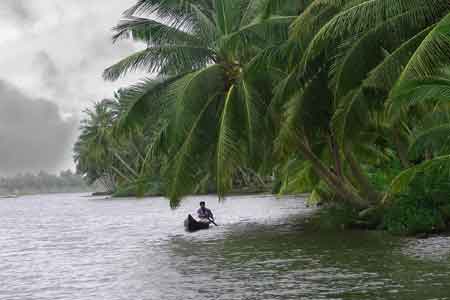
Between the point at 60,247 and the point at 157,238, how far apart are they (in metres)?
3.86

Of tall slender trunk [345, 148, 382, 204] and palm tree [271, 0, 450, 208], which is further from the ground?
palm tree [271, 0, 450, 208]

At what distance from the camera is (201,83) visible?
21453 mm

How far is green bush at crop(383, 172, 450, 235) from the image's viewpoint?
20484 millimetres

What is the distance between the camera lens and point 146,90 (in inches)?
907

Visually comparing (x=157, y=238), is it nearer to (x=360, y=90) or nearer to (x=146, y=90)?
(x=146, y=90)

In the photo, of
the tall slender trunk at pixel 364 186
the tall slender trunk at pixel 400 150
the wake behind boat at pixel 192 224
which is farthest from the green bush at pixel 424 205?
the wake behind boat at pixel 192 224

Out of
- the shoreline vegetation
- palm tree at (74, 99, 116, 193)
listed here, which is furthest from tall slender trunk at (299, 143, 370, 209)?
palm tree at (74, 99, 116, 193)

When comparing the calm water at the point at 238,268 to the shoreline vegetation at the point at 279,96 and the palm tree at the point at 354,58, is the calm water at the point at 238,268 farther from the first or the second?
the palm tree at the point at 354,58

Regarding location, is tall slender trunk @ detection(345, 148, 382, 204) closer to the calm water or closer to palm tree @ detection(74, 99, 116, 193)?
the calm water

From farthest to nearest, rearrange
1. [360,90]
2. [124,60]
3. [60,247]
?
[60,247], [124,60], [360,90]

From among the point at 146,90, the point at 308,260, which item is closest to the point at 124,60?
the point at 146,90

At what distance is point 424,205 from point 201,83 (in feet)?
26.1

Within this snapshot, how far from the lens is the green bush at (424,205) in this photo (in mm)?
20484

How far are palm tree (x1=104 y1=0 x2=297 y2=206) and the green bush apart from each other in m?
5.01
